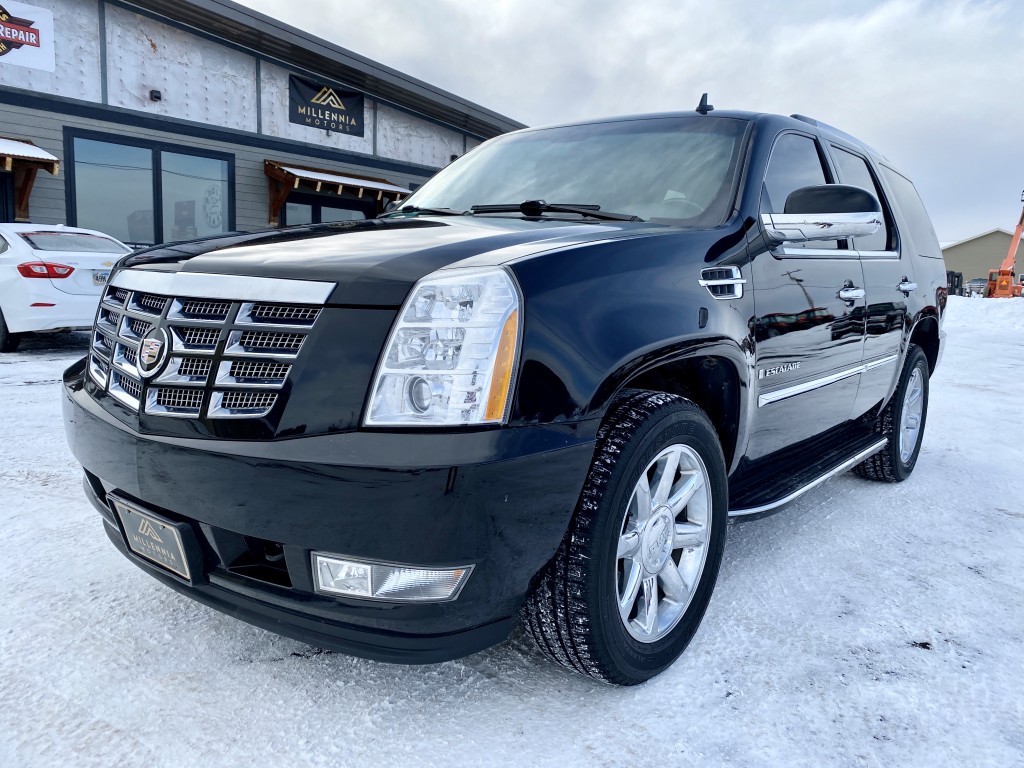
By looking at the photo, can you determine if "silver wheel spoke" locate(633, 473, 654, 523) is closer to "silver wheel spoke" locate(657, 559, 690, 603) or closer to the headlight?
"silver wheel spoke" locate(657, 559, 690, 603)

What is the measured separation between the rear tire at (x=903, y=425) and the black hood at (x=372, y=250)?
7.71 ft

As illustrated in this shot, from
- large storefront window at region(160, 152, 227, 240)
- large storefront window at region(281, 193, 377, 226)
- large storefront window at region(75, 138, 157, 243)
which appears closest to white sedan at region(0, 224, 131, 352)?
large storefront window at region(75, 138, 157, 243)

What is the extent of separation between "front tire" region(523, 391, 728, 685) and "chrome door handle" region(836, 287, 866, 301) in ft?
3.97

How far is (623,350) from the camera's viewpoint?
1.89 m

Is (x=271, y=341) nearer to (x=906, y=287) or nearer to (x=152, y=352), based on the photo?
(x=152, y=352)

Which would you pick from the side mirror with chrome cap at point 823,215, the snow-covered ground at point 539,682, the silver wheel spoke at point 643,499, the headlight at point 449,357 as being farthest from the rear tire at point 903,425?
the headlight at point 449,357

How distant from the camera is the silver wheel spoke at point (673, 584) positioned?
2.20 m

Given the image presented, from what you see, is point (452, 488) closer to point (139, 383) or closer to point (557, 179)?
point (139, 383)

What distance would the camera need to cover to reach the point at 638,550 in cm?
205

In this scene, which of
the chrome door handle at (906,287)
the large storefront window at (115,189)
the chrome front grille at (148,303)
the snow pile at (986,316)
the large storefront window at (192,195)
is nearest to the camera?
the chrome front grille at (148,303)

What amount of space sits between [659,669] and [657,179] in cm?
167

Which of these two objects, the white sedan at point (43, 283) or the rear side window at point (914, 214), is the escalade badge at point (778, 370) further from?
the white sedan at point (43, 283)

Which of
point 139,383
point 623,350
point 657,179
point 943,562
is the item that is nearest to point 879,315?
point 943,562

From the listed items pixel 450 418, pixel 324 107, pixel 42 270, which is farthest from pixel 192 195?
pixel 450 418
